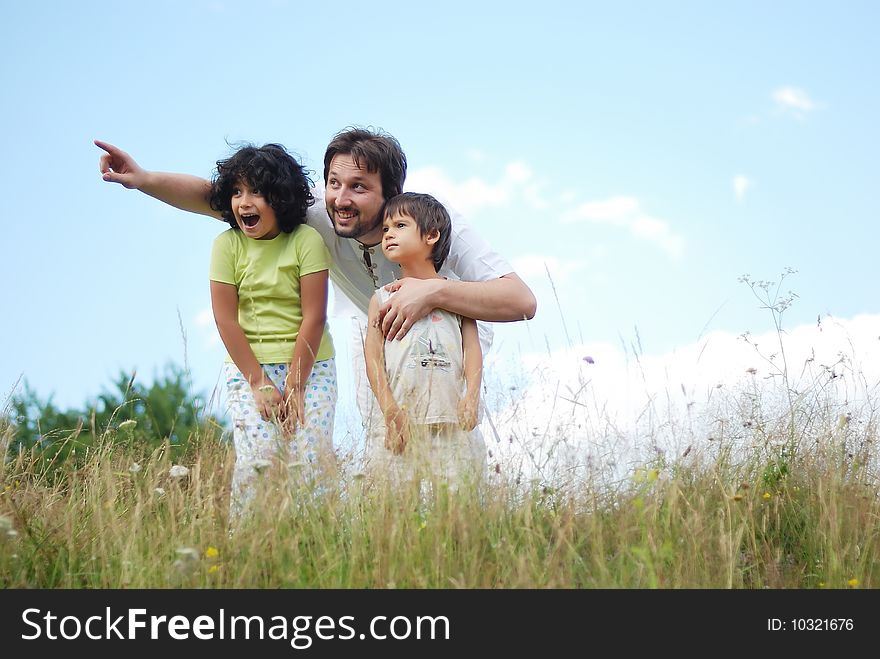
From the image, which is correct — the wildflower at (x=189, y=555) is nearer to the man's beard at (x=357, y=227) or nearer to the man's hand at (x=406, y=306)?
the man's hand at (x=406, y=306)

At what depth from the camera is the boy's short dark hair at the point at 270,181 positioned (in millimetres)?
4527

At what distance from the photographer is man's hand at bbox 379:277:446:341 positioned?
4188 mm

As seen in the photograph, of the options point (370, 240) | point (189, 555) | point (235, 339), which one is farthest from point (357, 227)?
point (189, 555)

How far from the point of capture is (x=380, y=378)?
418cm

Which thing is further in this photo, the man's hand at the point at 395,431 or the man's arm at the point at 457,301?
the man's arm at the point at 457,301

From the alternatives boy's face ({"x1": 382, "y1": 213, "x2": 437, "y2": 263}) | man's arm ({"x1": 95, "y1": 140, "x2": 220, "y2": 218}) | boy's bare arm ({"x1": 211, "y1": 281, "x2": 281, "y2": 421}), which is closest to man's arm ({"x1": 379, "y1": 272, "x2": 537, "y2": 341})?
boy's face ({"x1": 382, "y1": 213, "x2": 437, "y2": 263})

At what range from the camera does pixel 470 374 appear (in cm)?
426

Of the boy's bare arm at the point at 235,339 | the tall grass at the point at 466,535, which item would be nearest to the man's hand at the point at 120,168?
the boy's bare arm at the point at 235,339

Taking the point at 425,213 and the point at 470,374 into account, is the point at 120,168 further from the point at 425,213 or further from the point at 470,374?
the point at 470,374

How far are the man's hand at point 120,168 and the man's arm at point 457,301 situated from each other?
174 cm

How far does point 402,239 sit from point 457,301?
40 cm
